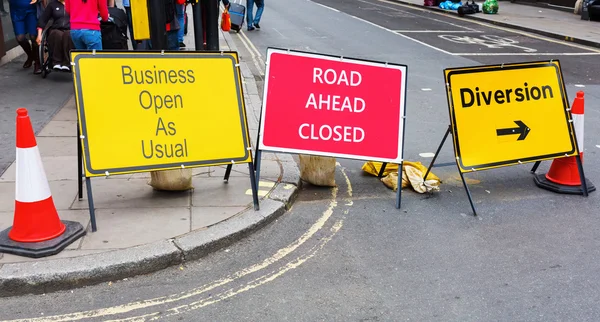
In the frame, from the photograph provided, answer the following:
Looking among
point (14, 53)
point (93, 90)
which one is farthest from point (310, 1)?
point (93, 90)

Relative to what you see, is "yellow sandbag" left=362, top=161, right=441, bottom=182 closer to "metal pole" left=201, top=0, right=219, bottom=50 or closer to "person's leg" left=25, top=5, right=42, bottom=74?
"metal pole" left=201, top=0, right=219, bottom=50

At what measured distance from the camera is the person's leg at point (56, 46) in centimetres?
920

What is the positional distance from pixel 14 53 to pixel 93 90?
8.15 meters

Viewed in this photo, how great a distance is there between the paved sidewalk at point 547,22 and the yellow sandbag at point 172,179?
13982 mm

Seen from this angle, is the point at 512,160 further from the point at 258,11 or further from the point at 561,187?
the point at 258,11

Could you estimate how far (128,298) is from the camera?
3723 millimetres

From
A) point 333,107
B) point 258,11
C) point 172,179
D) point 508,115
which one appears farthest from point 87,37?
point 258,11

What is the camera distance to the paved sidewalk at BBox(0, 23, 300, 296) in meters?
3.85

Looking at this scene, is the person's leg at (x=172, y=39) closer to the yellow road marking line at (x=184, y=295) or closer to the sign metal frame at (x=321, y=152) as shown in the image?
the sign metal frame at (x=321, y=152)

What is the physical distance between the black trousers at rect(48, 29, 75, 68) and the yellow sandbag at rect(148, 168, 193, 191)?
5.05 meters

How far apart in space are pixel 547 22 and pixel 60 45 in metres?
17.0

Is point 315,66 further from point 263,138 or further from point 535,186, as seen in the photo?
point 535,186

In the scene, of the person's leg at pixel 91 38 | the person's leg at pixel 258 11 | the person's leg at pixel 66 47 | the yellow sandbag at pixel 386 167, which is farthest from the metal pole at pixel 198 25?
the person's leg at pixel 258 11

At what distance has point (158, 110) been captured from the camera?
15.3 feet
